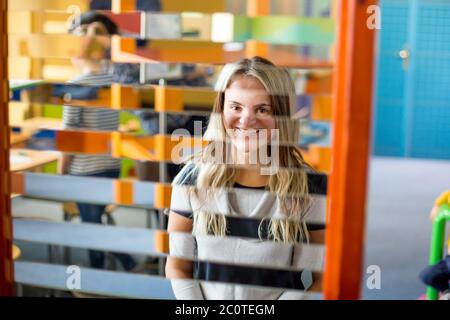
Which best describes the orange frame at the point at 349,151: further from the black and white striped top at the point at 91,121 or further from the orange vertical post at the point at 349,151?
the black and white striped top at the point at 91,121

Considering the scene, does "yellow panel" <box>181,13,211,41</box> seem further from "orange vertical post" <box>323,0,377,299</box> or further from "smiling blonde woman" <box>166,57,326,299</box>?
"orange vertical post" <box>323,0,377,299</box>

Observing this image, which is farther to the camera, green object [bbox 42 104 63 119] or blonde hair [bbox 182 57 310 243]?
green object [bbox 42 104 63 119]

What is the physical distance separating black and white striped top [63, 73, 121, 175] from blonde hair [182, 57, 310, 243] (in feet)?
0.61

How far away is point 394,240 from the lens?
6.74ft

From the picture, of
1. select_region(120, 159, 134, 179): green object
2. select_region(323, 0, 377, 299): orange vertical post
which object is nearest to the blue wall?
select_region(323, 0, 377, 299): orange vertical post

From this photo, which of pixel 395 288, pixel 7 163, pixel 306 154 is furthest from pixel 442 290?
pixel 7 163

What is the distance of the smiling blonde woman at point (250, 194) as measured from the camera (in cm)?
127

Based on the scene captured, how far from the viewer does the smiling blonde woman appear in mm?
1271

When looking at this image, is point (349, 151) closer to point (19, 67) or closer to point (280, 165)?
point (280, 165)

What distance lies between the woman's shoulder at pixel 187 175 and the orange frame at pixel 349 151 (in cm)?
26

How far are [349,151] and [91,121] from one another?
0.51 m

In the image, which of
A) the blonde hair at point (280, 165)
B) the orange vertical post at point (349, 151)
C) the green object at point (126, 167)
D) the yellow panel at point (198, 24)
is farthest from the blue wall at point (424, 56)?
the green object at point (126, 167)

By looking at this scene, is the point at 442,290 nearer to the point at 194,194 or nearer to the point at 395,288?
the point at 395,288

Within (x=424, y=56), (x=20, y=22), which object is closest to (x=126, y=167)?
(x=20, y=22)
